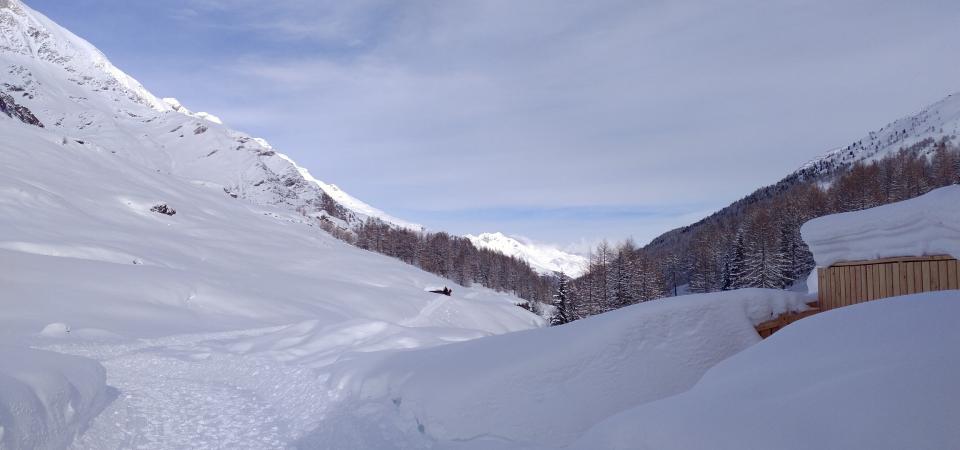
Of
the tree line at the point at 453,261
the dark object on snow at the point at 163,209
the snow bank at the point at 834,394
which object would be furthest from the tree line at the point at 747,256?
the snow bank at the point at 834,394

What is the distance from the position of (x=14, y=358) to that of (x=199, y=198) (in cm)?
5854

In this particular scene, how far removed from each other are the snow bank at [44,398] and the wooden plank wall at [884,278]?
9433mm

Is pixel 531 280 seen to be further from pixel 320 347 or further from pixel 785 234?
pixel 320 347

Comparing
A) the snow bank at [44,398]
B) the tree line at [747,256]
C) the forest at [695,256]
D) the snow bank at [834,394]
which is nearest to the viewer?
the snow bank at [834,394]

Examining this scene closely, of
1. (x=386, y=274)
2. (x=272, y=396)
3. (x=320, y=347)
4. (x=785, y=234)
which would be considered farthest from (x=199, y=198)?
(x=785, y=234)

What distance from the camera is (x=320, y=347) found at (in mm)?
15258

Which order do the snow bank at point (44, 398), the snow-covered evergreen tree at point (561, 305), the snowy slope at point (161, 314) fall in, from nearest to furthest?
the snow bank at point (44, 398) → the snowy slope at point (161, 314) → the snow-covered evergreen tree at point (561, 305)

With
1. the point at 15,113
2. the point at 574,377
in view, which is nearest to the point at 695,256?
the point at 574,377

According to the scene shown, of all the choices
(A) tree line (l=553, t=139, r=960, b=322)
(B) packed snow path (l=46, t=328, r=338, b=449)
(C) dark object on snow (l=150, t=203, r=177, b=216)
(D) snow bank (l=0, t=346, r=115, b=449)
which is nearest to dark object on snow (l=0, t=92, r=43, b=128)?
(C) dark object on snow (l=150, t=203, r=177, b=216)

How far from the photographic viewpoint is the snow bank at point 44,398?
500 centimetres

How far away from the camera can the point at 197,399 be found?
31.7 feet

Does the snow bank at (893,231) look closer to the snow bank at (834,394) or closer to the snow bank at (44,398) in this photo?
the snow bank at (834,394)

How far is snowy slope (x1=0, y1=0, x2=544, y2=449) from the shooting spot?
751cm

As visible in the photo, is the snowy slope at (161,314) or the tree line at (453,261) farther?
the tree line at (453,261)
